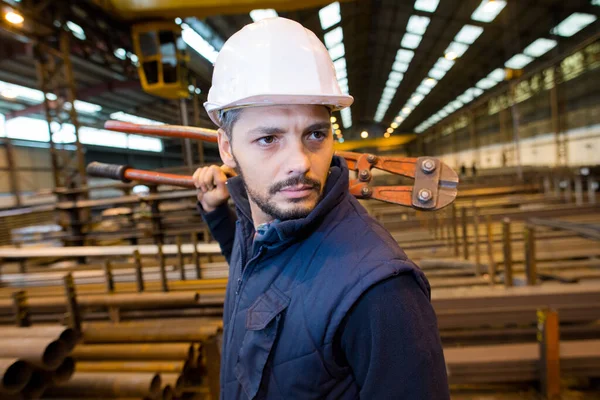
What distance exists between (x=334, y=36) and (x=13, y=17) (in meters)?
9.14

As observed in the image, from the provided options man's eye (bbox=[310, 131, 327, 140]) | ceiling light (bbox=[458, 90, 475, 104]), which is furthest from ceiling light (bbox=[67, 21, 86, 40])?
ceiling light (bbox=[458, 90, 475, 104])

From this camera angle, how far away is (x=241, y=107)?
102cm

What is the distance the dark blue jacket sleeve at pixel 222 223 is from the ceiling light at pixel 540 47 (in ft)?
49.2

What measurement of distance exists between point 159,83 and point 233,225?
23.0 feet

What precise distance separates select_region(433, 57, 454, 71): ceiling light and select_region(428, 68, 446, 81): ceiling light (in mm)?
412

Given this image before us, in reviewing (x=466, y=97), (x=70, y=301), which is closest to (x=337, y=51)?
(x=466, y=97)

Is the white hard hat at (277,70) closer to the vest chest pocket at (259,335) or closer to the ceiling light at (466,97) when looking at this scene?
the vest chest pocket at (259,335)

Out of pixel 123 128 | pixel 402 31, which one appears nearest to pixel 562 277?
pixel 123 128

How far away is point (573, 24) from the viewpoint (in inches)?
418

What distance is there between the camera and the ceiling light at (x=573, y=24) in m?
10.1

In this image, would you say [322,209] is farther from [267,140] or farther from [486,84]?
[486,84]

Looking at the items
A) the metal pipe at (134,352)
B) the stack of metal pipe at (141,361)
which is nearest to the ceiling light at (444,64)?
the stack of metal pipe at (141,361)

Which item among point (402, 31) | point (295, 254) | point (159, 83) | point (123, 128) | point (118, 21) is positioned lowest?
point (295, 254)

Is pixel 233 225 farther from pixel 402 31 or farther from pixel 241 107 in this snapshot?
pixel 402 31
